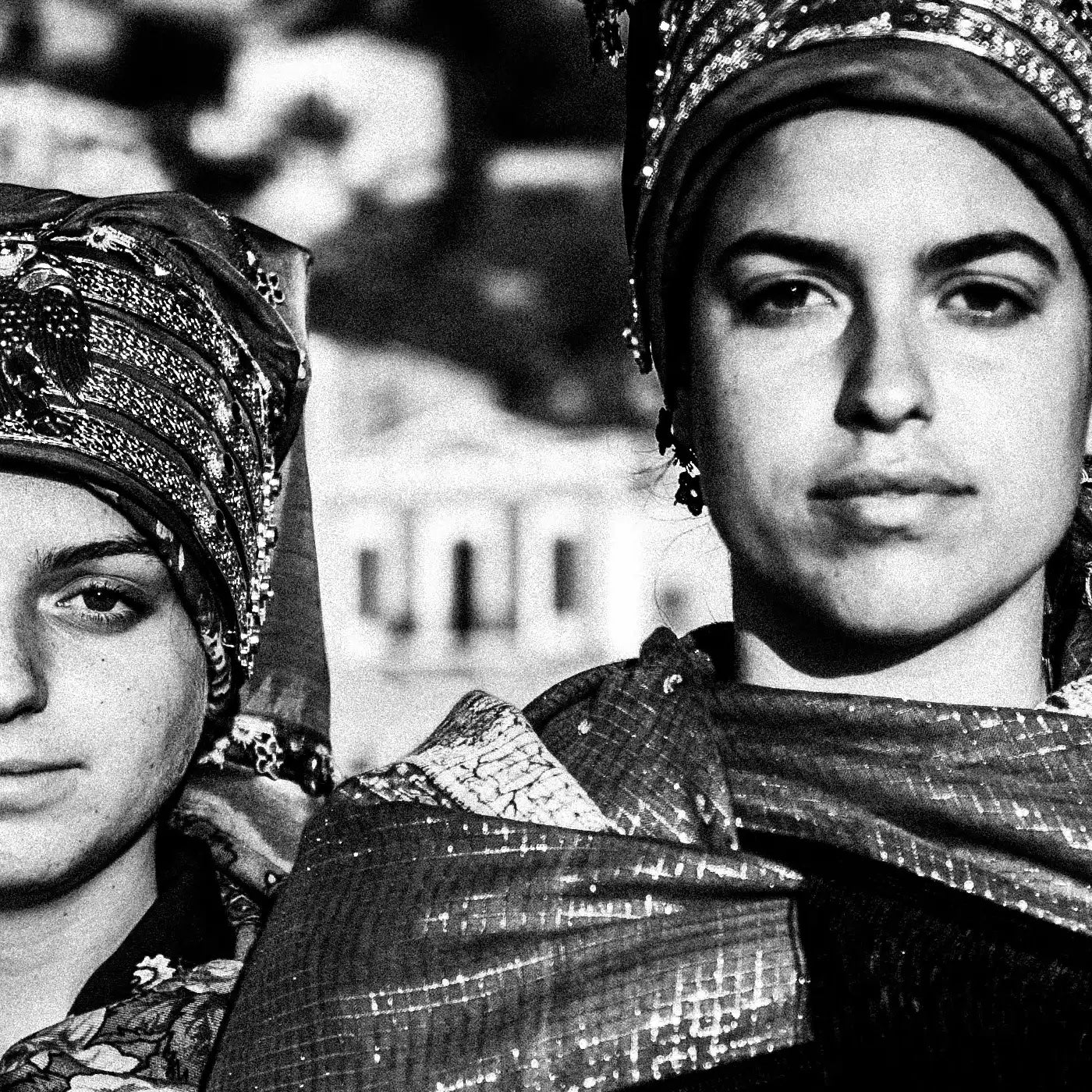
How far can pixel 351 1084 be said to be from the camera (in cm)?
205

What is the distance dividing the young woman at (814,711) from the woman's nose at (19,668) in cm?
46

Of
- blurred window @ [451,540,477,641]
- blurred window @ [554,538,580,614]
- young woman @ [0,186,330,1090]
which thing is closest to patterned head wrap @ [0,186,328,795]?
young woman @ [0,186,330,1090]

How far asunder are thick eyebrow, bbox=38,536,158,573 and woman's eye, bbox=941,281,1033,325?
3.58 ft

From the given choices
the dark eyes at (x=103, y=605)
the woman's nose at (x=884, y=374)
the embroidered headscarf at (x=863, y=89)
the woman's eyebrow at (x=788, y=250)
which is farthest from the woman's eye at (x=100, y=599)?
the woman's nose at (x=884, y=374)

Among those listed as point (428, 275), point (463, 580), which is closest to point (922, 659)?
point (428, 275)

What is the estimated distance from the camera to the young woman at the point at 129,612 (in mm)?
2561

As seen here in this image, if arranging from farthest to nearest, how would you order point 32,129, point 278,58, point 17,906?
1. point 278,58
2. point 32,129
3. point 17,906

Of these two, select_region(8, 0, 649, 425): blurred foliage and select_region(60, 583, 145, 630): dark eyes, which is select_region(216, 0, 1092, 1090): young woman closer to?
select_region(60, 583, 145, 630): dark eyes

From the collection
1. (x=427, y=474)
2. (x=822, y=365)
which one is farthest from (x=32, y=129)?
(x=427, y=474)

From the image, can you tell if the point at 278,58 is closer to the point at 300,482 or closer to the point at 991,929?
the point at 300,482

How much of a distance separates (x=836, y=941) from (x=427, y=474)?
1515 cm

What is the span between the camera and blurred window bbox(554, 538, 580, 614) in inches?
645

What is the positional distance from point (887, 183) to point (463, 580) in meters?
15.4

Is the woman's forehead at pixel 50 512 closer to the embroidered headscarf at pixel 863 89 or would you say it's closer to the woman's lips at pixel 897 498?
the embroidered headscarf at pixel 863 89
